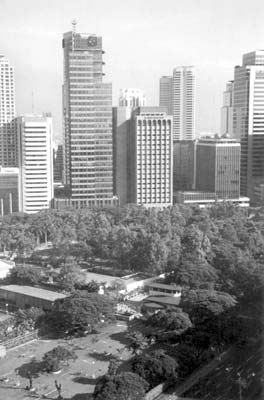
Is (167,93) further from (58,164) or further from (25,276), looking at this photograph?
(25,276)

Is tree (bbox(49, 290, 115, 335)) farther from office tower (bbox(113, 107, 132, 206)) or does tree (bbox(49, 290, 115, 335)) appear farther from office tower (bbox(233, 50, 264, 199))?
office tower (bbox(233, 50, 264, 199))

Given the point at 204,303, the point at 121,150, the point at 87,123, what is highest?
Answer: the point at 87,123

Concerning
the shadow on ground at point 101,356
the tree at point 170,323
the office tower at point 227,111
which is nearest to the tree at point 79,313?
the shadow on ground at point 101,356

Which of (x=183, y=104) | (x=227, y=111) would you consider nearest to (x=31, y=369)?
(x=227, y=111)

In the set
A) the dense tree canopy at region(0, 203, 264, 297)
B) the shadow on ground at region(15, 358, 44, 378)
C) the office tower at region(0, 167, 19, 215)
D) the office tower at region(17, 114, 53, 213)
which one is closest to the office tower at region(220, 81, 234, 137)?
the dense tree canopy at region(0, 203, 264, 297)

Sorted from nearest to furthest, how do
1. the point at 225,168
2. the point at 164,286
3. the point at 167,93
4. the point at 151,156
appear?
the point at 164,286 → the point at 151,156 → the point at 225,168 → the point at 167,93

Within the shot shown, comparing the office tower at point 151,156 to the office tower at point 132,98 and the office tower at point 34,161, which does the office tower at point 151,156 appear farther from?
the office tower at point 132,98
